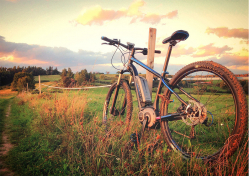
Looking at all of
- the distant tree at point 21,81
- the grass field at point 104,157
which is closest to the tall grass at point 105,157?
the grass field at point 104,157

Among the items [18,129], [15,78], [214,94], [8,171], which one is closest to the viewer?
[214,94]

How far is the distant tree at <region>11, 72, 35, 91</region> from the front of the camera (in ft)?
49.9

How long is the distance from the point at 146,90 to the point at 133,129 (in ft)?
2.73

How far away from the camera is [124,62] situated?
128 inches

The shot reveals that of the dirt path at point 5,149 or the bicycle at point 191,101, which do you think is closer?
the bicycle at point 191,101

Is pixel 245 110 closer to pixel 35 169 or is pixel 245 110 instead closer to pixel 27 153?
pixel 35 169

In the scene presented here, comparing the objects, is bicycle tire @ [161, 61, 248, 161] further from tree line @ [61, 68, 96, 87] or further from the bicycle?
tree line @ [61, 68, 96, 87]

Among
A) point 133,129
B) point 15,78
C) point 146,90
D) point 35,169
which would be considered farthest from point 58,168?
point 15,78

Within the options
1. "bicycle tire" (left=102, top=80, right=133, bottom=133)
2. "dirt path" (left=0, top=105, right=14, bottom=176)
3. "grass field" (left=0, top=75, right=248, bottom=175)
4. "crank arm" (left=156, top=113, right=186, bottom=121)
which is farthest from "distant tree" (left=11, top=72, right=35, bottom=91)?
"crank arm" (left=156, top=113, right=186, bottom=121)

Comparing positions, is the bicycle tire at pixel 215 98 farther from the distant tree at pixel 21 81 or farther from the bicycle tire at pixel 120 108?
the distant tree at pixel 21 81

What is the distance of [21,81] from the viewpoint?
50.7 feet

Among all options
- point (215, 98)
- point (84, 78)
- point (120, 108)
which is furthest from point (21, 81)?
point (215, 98)

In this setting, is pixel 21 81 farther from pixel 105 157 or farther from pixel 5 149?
pixel 105 157

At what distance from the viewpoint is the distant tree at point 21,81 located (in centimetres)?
1522
